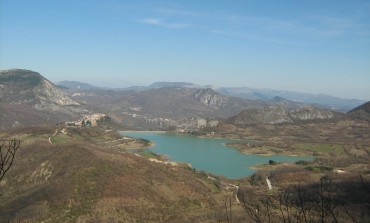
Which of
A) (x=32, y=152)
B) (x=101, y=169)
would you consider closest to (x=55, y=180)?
(x=101, y=169)

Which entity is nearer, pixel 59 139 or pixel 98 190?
pixel 98 190

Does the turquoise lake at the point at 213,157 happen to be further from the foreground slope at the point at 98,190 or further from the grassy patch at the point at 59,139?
the grassy patch at the point at 59,139

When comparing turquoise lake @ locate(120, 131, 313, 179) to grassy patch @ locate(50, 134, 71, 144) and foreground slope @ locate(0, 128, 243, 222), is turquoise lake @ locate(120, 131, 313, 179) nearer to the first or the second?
foreground slope @ locate(0, 128, 243, 222)

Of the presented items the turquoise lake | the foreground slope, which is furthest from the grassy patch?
the turquoise lake

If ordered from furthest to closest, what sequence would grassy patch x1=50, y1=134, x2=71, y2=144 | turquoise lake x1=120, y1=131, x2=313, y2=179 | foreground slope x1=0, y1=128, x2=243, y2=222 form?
turquoise lake x1=120, y1=131, x2=313, y2=179 < grassy patch x1=50, y1=134, x2=71, y2=144 < foreground slope x1=0, y1=128, x2=243, y2=222

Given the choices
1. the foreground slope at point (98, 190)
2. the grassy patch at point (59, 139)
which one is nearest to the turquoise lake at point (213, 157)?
the foreground slope at point (98, 190)

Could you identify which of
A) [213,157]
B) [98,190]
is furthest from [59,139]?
[98,190]

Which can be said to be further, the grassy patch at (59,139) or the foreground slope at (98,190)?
the grassy patch at (59,139)

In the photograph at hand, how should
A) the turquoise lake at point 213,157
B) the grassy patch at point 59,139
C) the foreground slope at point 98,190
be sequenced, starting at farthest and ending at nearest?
the turquoise lake at point 213,157 → the grassy patch at point 59,139 → the foreground slope at point 98,190

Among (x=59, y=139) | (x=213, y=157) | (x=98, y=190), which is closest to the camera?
(x=98, y=190)

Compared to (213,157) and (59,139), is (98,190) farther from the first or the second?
(213,157)
